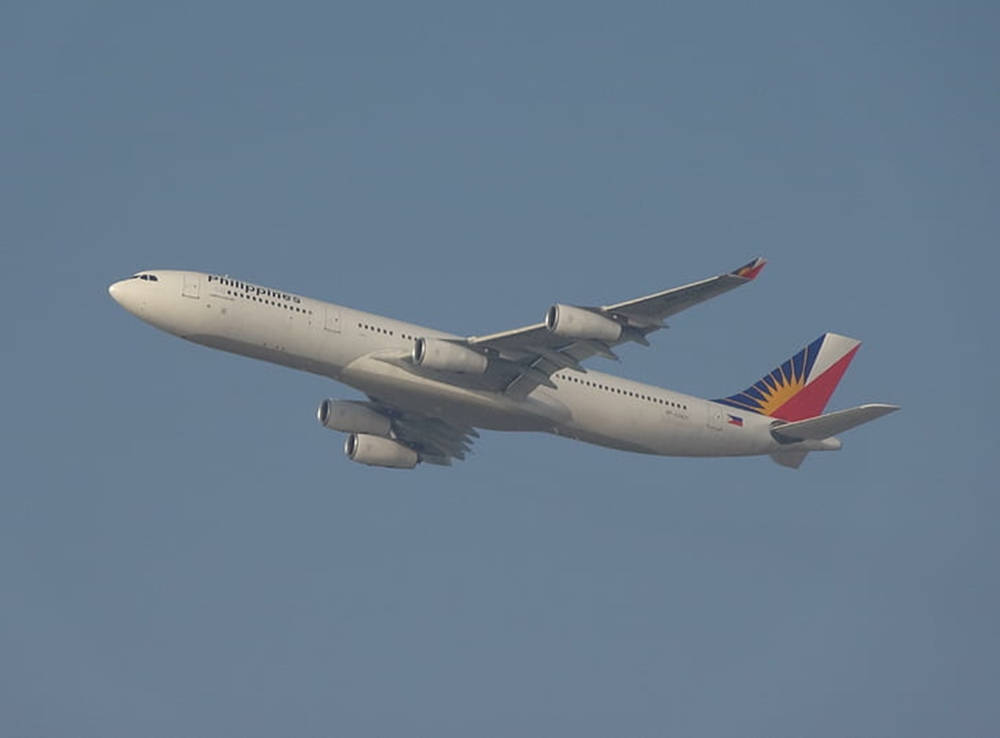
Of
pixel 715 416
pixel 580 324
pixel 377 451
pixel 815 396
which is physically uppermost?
pixel 815 396

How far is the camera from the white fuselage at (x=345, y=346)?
2788 inches

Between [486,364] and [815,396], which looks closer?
[486,364]

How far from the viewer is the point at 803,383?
83.7 metres

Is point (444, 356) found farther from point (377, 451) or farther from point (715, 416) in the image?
point (715, 416)

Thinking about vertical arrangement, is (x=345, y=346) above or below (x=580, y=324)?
below

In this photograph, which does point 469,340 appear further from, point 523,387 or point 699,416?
point 699,416

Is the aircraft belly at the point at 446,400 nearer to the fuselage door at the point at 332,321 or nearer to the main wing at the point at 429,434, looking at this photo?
the fuselage door at the point at 332,321

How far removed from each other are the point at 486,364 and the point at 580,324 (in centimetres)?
566

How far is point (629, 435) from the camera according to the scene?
75.9m

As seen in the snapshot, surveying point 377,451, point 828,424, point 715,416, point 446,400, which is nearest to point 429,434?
point 377,451

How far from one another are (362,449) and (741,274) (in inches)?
942

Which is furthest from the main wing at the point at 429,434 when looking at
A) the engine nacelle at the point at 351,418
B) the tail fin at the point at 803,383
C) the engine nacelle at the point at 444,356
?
the tail fin at the point at 803,383

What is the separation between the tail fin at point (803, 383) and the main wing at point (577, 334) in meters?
12.4

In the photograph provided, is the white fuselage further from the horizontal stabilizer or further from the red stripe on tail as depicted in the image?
the red stripe on tail
